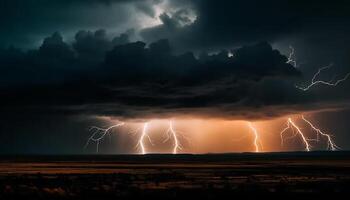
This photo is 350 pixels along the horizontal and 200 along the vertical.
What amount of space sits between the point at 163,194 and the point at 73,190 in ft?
26.1

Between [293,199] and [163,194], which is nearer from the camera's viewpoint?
[293,199]

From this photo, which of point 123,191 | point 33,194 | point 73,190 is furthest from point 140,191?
point 33,194

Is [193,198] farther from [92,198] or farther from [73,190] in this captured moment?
[73,190]

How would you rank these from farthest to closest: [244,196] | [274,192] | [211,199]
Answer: [274,192] < [244,196] < [211,199]

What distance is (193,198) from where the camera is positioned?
119 ft

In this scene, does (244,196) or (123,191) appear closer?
(244,196)

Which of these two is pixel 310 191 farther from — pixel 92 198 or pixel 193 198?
pixel 92 198

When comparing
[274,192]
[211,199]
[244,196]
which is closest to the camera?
[211,199]

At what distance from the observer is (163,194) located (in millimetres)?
39062

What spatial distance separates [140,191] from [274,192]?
33.7ft

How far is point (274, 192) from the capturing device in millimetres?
40812

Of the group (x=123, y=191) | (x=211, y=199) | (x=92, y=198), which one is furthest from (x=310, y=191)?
(x=92, y=198)

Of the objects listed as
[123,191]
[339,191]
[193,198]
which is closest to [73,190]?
[123,191]

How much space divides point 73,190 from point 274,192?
1568 centimetres
